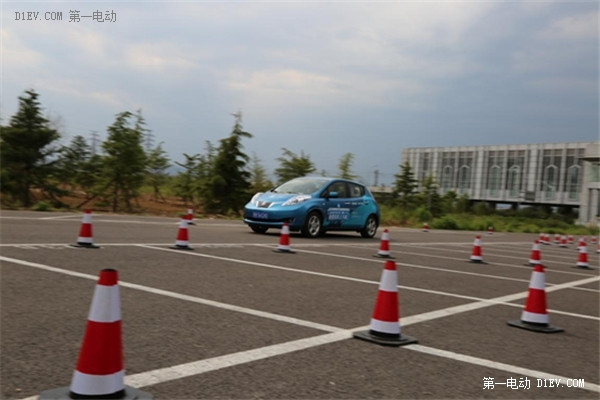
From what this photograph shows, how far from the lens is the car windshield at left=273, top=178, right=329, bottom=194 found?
15.9 metres

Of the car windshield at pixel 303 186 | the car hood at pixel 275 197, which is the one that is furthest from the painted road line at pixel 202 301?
the car windshield at pixel 303 186

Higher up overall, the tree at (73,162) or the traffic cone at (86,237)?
the tree at (73,162)

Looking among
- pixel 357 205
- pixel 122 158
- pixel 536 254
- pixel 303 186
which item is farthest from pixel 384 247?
pixel 122 158

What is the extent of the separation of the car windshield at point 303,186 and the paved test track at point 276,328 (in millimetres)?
5390

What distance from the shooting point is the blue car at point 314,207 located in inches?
591

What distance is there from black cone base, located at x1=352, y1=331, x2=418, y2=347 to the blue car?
9643mm

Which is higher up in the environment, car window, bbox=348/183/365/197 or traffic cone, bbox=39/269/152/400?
car window, bbox=348/183/365/197

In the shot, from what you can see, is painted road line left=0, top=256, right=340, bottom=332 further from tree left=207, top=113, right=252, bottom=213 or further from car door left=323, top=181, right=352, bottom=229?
tree left=207, top=113, right=252, bottom=213

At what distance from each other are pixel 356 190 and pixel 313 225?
227cm

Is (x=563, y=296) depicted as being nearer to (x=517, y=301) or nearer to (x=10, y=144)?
(x=517, y=301)

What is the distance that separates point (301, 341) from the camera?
4922 mm

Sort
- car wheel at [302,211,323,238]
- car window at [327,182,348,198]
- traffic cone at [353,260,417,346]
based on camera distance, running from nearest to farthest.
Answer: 1. traffic cone at [353,260,417,346]
2. car wheel at [302,211,323,238]
3. car window at [327,182,348,198]

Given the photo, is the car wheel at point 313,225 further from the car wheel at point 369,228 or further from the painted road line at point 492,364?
the painted road line at point 492,364

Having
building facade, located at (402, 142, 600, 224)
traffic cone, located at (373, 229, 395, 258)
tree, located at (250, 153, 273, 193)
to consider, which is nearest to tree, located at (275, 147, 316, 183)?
tree, located at (250, 153, 273, 193)
